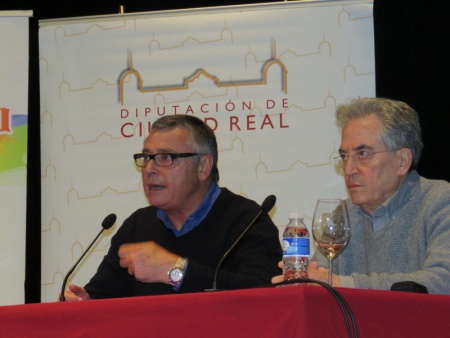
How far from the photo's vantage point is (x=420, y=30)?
429cm

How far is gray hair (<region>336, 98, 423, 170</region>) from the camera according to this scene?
10.2ft

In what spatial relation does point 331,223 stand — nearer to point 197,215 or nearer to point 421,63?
point 197,215

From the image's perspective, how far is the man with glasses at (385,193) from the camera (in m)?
2.96

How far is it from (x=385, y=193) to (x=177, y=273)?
808mm

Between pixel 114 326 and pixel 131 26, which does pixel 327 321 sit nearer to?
pixel 114 326

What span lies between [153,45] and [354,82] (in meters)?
1.07

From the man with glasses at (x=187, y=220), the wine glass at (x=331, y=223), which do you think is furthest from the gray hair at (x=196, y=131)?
the wine glass at (x=331, y=223)

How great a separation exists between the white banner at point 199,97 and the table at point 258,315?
2.17m

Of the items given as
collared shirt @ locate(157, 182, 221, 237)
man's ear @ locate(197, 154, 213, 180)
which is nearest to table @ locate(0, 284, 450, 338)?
collared shirt @ locate(157, 182, 221, 237)

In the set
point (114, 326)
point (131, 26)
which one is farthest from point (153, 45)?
point (114, 326)

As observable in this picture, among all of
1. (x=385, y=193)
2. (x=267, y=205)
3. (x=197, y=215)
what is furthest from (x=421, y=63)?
(x=267, y=205)

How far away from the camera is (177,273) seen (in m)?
3.00

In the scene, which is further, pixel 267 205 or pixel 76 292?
pixel 76 292

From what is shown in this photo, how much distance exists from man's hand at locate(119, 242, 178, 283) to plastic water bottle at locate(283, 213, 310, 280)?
0.54m
